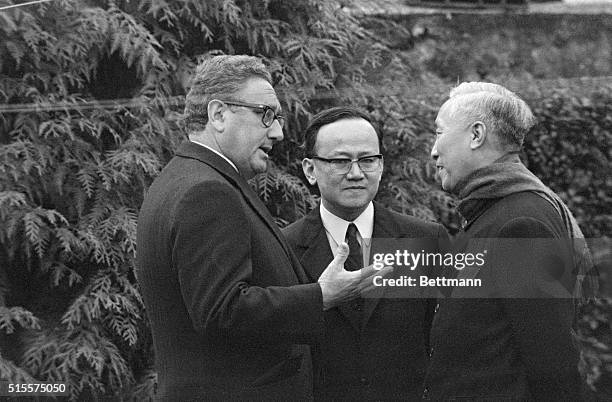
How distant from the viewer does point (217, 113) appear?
235 cm

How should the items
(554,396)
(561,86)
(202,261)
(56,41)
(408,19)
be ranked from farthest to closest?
(408,19) → (561,86) → (56,41) → (554,396) → (202,261)

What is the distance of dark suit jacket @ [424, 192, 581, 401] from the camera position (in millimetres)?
2164

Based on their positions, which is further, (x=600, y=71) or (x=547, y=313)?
(x=600, y=71)

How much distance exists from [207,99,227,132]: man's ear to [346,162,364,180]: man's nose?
563mm

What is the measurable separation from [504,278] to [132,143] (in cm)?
179

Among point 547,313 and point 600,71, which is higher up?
point 600,71

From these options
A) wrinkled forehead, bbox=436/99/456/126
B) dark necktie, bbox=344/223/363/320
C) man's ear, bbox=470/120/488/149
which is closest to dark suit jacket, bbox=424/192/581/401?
man's ear, bbox=470/120/488/149

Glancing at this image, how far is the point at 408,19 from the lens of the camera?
5.45 m

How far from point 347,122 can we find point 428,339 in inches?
28.1

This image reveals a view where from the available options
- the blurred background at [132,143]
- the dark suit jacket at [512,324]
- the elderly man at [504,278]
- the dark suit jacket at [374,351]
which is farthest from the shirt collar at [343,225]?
the blurred background at [132,143]

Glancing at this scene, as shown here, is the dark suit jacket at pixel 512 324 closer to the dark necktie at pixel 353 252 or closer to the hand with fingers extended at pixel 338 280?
the hand with fingers extended at pixel 338 280

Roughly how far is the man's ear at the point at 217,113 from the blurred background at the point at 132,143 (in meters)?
1.22

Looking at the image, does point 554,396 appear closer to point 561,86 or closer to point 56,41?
point 56,41

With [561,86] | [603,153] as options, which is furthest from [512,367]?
[561,86]
